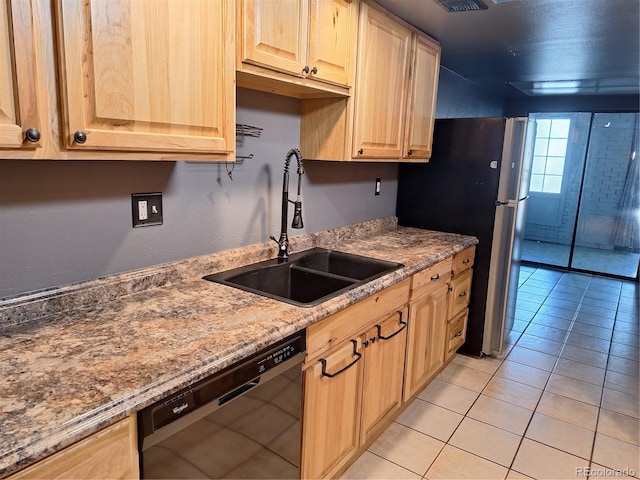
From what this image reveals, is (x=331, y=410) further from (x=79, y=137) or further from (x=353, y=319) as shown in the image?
(x=79, y=137)

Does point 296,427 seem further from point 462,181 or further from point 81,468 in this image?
point 462,181

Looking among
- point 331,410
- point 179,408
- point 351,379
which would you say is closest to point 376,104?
point 351,379

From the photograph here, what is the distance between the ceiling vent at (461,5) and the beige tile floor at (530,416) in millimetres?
2104

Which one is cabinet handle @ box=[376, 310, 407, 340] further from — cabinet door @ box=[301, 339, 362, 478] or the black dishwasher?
the black dishwasher

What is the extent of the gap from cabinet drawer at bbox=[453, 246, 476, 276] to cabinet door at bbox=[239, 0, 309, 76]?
1.55 m

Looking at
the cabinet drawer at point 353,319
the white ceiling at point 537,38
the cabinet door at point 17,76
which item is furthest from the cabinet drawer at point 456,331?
the cabinet door at point 17,76

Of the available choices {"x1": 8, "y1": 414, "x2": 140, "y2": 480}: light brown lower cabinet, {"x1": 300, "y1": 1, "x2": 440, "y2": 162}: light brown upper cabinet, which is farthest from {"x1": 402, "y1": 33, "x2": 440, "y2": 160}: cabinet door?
{"x1": 8, "y1": 414, "x2": 140, "y2": 480}: light brown lower cabinet

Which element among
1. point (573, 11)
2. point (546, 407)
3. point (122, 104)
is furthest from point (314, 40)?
point (546, 407)

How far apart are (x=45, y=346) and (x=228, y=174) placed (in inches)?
39.9

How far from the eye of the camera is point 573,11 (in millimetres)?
2205

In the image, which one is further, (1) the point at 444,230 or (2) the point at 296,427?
(1) the point at 444,230

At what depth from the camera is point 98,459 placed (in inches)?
34.9

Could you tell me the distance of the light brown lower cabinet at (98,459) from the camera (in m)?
0.81

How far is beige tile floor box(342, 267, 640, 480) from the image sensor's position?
2.04 m
